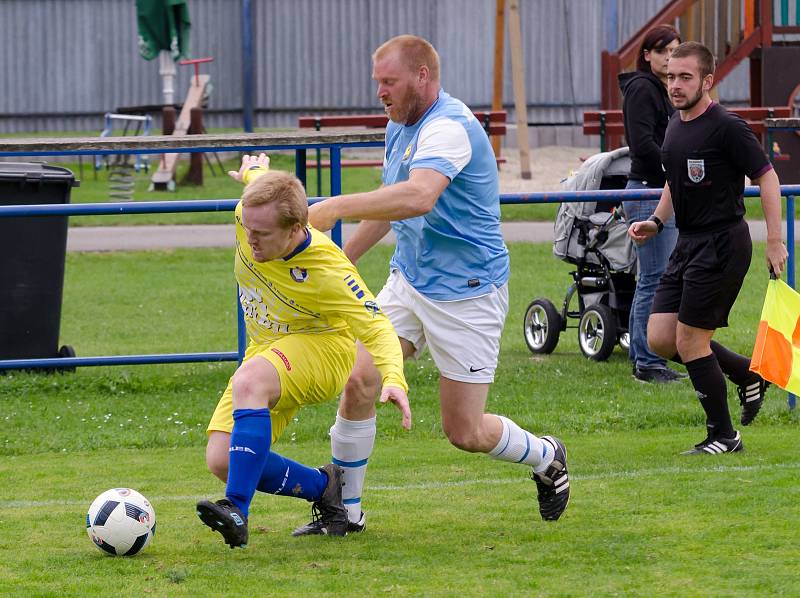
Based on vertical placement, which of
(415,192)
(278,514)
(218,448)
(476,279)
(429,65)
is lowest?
(278,514)

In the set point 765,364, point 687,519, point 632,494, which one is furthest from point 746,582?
point 765,364

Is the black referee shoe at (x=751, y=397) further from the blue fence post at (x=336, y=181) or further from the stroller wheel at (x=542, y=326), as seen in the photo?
the stroller wheel at (x=542, y=326)

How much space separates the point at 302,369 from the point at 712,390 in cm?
260

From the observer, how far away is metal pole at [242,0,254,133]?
30219 millimetres

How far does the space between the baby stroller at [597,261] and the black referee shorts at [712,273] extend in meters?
2.98

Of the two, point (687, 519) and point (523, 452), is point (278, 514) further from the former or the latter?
point (687, 519)

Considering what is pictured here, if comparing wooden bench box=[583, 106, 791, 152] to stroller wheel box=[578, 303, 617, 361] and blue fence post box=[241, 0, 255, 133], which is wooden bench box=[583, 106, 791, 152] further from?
blue fence post box=[241, 0, 255, 133]

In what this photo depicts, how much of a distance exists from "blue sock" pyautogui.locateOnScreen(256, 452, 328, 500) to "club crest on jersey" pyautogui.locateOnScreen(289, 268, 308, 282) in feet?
2.34

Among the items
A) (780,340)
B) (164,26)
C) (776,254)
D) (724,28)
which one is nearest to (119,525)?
(776,254)

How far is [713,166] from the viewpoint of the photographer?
6762 mm

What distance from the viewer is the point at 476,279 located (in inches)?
218

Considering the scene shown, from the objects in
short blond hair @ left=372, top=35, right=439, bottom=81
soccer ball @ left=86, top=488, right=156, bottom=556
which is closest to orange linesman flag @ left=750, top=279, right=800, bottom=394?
short blond hair @ left=372, top=35, right=439, bottom=81

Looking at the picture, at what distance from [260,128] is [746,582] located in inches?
1064

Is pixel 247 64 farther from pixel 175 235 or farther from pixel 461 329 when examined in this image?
pixel 461 329
